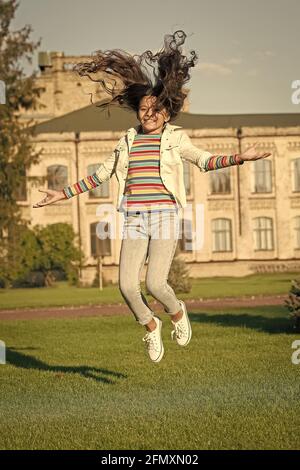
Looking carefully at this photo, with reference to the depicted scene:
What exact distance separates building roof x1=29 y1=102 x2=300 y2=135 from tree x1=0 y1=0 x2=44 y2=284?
12098mm

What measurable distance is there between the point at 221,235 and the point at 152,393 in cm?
4552

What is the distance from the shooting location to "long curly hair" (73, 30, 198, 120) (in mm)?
8000

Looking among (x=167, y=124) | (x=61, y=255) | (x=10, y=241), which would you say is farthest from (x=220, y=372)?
(x=61, y=255)

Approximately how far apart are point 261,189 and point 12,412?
4714cm

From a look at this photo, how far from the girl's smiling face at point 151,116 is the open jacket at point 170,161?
76 mm

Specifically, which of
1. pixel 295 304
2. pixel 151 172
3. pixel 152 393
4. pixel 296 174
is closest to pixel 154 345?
pixel 152 393

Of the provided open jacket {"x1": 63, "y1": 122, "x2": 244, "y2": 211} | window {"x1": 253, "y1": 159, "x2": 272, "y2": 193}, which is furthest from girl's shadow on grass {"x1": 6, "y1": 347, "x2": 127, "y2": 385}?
window {"x1": 253, "y1": 159, "x2": 272, "y2": 193}

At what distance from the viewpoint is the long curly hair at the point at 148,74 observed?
8.00m

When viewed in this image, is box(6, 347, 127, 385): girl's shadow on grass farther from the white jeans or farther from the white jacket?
the white jacket

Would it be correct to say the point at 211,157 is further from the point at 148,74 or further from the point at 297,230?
the point at 297,230

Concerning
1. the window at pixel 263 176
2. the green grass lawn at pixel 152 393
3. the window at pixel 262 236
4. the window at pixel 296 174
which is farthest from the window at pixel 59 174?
the green grass lawn at pixel 152 393

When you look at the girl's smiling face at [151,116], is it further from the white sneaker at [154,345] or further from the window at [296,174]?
the window at [296,174]

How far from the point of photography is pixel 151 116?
811cm

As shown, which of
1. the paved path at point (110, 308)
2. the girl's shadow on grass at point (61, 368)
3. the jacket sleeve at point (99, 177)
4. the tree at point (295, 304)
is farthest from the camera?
the paved path at point (110, 308)
